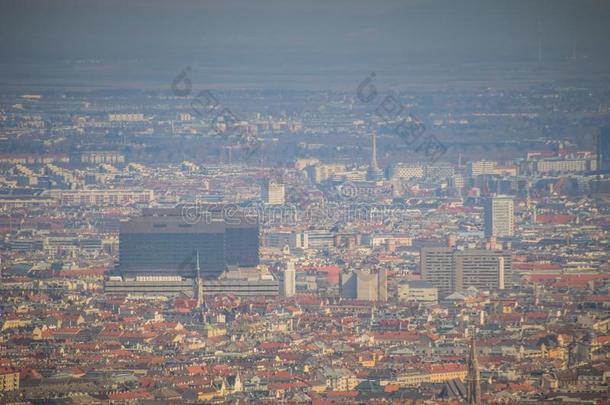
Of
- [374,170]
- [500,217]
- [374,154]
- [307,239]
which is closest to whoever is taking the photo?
[307,239]

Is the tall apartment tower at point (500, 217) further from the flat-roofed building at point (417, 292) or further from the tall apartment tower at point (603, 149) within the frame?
the tall apartment tower at point (603, 149)

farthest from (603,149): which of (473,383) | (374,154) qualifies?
(473,383)

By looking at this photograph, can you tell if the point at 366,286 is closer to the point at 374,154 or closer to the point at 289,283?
the point at 289,283

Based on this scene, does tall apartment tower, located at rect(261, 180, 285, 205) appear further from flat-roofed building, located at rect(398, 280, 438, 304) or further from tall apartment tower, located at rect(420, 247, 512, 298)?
flat-roofed building, located at rect(398, 280, 438, 304)

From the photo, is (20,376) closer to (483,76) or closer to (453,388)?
(453,388)

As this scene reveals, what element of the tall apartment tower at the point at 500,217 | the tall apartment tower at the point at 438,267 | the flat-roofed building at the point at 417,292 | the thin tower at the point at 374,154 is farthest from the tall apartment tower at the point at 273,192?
the flat-roofed building at the point at 417,292
